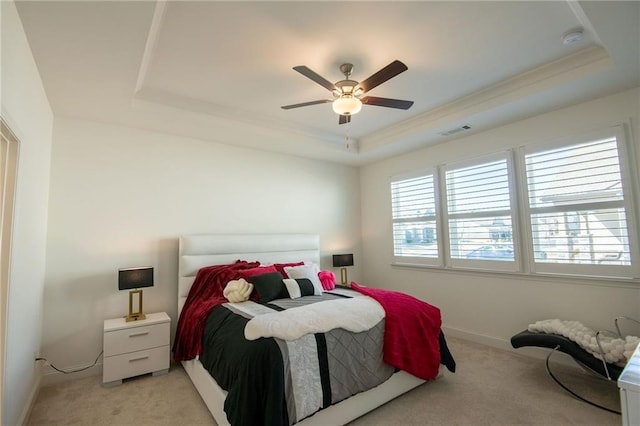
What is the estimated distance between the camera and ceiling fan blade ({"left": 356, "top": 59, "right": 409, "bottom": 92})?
2.07m

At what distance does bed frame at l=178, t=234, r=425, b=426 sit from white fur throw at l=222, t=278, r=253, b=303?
2.03ft

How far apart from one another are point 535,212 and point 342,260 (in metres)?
2.65

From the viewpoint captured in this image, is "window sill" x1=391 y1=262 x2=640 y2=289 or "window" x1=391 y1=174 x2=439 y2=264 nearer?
"window sill" x1=391 y1=262 x2=640 y2=289

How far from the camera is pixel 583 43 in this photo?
2.42 meters

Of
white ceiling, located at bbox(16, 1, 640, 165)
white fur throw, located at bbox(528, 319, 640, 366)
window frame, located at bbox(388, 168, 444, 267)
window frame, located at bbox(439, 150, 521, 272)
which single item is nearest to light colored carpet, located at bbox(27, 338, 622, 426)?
white fur throw, located at bbox(528, 319, 640, 366)

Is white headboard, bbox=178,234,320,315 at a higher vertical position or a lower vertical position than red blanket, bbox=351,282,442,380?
higher

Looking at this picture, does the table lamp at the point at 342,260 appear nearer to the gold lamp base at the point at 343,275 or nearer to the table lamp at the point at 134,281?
the gold lamp base at the point at 343,275

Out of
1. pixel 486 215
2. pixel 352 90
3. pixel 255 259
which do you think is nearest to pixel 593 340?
pixel 486 215

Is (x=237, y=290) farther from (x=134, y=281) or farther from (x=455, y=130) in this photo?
(x=455, y=130)

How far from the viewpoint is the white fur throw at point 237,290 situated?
3045 millimetres

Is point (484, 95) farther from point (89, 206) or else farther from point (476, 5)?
point (89, 206)

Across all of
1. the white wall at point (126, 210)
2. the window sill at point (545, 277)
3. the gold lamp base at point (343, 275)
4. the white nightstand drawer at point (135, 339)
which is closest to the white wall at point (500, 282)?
the window sill at point (545, 277)

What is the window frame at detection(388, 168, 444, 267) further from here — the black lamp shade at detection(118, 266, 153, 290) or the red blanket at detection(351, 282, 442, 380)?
the black lamp shade at detection(118, 266, 153, 290)

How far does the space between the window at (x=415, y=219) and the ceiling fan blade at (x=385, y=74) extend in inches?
98.6
